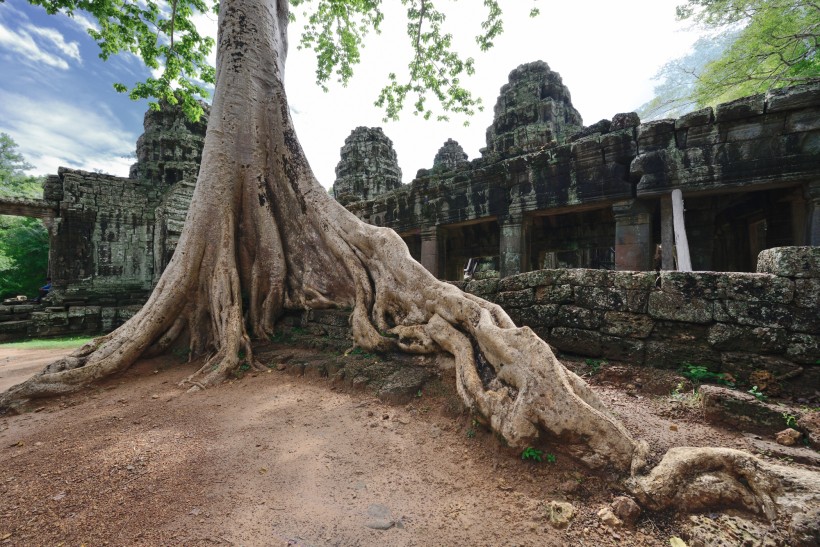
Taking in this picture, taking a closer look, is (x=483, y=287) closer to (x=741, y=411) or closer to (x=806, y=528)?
(x=741, y=411)

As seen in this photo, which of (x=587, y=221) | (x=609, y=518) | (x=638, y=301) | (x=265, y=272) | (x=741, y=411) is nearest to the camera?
(x=609, y=518)

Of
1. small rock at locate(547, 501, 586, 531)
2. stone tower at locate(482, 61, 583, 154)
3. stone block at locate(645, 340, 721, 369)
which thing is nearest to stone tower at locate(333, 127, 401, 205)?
stone tower at locate(482, 61, 583, 154)

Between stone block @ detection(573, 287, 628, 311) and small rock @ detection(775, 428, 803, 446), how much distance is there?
4.08 ft

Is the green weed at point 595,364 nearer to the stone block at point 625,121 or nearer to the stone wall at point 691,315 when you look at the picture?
the stone wall at point 691,315

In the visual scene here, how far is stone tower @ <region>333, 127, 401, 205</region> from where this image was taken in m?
15.1

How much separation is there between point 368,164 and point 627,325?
13866 mm

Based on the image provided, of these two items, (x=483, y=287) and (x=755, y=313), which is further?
(x=483, y=287)

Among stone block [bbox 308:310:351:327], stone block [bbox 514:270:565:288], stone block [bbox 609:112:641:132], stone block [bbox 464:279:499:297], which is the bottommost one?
stone block [bbox 308:310:351:327]

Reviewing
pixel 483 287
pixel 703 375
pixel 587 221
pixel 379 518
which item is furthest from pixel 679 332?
pixel 587 221

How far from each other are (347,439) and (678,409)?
2.24 m

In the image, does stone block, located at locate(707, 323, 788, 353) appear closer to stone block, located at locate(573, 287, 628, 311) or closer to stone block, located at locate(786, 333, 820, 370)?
stone block, located at locate(786, 333, 820, 370)

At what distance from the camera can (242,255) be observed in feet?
14.5

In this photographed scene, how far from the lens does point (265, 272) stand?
433 centimetres

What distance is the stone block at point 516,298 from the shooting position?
347 centimetres
